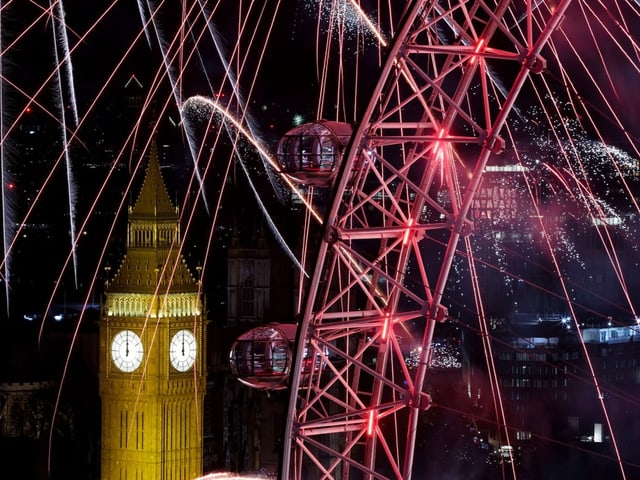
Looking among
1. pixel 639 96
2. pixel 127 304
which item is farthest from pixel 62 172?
pixel 639 96

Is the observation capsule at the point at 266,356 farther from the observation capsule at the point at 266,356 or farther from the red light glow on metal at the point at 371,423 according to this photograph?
the red light glow on metal at the point at 371,423

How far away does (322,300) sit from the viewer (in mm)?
18219

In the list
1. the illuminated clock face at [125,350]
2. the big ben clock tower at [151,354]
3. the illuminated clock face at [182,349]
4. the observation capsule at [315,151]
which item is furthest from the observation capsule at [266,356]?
the illuminated clock face at [182,349]

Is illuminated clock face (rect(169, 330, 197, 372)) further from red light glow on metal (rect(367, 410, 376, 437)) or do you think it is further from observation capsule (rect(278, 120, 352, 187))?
red light glow on metal (rect(367, 410, 376, 437))

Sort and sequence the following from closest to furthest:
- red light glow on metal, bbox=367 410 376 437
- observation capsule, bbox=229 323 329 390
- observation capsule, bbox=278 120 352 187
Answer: red light glow on metal, bbox=367 410 376 437
observation capsule, bbox=278 120 352 187
observation capsule, bbox=229 323 329 390

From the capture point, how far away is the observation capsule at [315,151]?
1944 cm

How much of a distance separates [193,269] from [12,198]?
6905 mm

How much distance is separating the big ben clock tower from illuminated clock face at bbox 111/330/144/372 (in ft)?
0.09

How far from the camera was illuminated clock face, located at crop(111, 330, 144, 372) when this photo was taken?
164ft

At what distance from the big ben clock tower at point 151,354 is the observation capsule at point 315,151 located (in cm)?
3023

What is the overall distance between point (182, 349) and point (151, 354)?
96cm

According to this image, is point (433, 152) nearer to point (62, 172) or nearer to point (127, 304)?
point (127, 304)

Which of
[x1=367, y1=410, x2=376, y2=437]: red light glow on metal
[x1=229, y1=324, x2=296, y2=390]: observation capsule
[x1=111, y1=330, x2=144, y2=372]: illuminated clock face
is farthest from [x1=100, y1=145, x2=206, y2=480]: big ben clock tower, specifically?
[x1=367, y1=410, x2=376, y2=437]: red light glow on metal

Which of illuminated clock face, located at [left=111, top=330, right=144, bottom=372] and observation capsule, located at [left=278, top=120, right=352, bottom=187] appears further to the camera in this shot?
illuminated clock face, located at [left=111, top=330, right=144, bottom=372]
